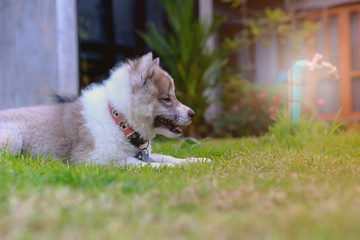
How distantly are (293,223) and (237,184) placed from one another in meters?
0.71

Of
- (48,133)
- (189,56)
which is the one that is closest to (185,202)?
(48,133)

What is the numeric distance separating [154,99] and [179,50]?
160 inches

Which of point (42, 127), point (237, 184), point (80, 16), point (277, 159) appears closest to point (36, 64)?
point (80, 16)

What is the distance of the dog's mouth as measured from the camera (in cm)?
346

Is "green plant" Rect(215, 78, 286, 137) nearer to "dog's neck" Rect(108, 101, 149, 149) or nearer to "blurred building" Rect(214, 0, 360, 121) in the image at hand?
"blurred building" Rect(214, 0, 360, 121)

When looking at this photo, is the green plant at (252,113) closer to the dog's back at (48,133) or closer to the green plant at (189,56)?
the green plant at (189,56)

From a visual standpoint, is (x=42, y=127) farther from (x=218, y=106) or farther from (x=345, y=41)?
(x=345, y=41)

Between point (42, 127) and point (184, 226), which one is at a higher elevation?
point (42, 127)

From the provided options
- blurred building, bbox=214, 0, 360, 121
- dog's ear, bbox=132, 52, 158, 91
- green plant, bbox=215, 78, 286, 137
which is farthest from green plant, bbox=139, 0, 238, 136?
dog's ear, bbox=132, 52, 158, 91

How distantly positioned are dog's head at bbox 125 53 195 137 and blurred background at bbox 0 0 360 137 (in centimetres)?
199

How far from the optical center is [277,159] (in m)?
3.31

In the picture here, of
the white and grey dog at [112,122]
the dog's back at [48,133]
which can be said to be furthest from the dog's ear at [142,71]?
the dog's back at [48,133]

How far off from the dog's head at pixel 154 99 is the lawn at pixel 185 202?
52 centimetres

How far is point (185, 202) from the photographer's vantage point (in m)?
1.94
